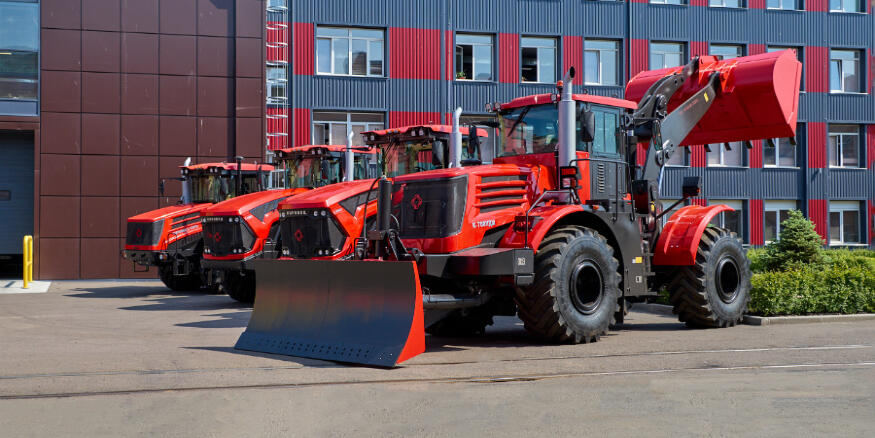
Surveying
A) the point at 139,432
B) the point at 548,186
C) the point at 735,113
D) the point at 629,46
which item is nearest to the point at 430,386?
the point at 139,432

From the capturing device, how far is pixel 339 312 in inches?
424

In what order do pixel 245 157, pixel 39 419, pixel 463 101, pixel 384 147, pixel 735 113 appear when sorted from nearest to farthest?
1. pixel 39 419
2. pixel 735 113
3. pixel 384 147
4. pixel 245 157
5. pixel 463 101

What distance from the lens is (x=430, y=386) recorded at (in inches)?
340

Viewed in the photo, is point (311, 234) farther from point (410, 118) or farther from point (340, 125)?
point (410, 118)

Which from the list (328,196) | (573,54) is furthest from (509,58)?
(328,196)

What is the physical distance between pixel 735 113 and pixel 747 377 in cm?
727

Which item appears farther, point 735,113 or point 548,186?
point 735,113

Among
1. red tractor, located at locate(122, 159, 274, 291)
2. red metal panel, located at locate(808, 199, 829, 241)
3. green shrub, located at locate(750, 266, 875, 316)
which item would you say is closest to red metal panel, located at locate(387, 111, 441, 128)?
red tractor, located at locate(122, 159, 274, 291)

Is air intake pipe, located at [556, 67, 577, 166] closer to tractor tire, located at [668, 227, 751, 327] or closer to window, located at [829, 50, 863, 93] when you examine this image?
tractor tire, located at [668, 227, 751, 327]

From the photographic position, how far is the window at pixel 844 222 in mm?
37312

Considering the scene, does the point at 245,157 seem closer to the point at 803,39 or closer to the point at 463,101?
the point at 463,101

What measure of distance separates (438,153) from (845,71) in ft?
90.6

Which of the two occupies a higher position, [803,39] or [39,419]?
[803,39]

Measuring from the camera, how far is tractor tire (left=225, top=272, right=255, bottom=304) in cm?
1973
